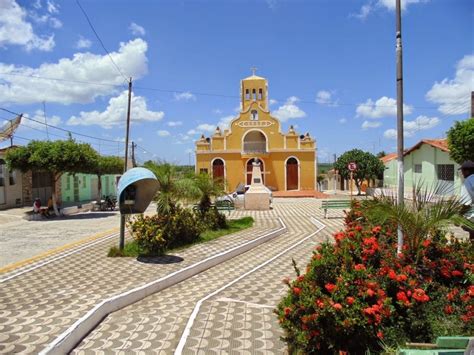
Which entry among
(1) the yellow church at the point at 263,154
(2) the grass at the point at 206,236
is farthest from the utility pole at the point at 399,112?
(1) the yellow church at the point at 263,154

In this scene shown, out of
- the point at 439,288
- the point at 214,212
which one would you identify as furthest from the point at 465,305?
the point at 214,212

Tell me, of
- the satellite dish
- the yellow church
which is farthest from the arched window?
the satellite dish

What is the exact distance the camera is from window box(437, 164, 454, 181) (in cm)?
2538

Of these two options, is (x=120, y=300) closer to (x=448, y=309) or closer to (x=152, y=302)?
(x=152, y=302)

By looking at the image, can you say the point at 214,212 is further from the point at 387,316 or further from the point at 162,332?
→ the point at 387,316

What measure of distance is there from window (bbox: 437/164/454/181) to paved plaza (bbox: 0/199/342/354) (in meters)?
19.4

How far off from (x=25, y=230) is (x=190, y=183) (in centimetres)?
718

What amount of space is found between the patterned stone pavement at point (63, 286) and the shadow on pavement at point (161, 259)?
0.09 metres

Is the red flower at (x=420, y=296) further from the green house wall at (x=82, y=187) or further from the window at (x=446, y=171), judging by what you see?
the green house wall at (x=82, y=187)

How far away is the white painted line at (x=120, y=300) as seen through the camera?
13.7 ft

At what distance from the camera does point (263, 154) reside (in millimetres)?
36594

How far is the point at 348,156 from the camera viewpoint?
32.5 m

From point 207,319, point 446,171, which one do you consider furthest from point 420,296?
point 446,171

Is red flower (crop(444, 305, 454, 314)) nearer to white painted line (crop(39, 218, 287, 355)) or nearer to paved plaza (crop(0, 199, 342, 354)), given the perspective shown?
paved plaza (crop(0, 199, 342, 354))
